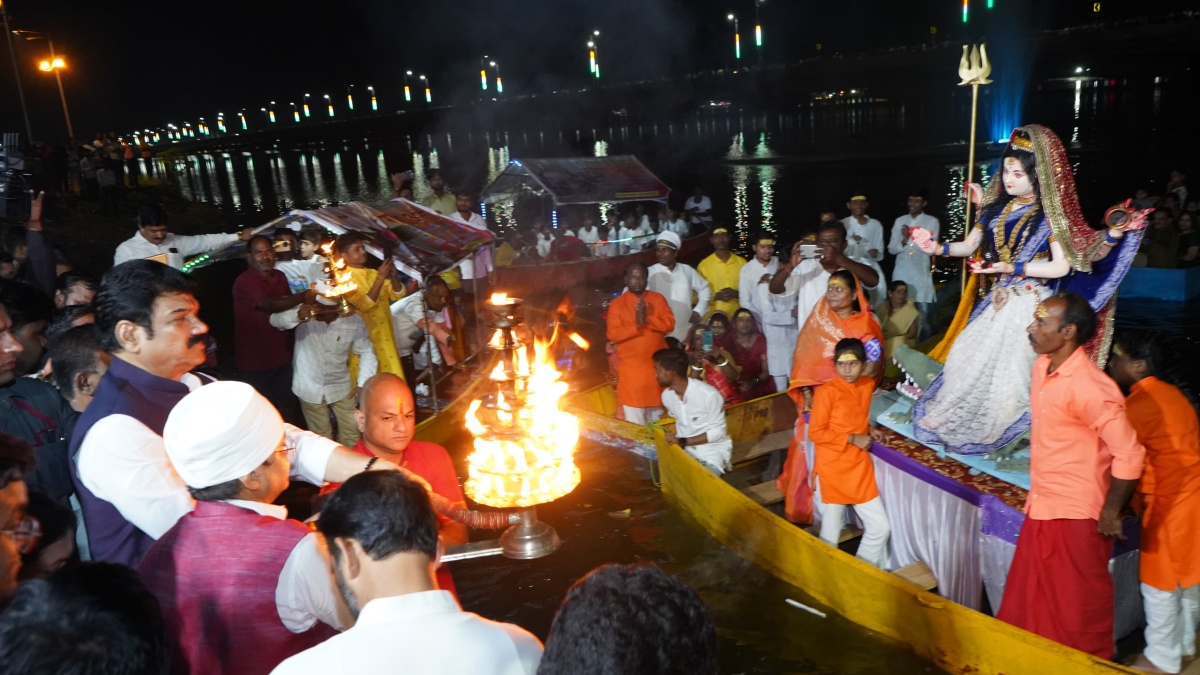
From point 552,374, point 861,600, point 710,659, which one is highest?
point 552,374

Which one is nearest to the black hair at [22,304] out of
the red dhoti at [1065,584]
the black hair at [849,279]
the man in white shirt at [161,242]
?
the man in white shirt at [161,242]

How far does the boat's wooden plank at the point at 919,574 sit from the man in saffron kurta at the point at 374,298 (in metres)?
4.47

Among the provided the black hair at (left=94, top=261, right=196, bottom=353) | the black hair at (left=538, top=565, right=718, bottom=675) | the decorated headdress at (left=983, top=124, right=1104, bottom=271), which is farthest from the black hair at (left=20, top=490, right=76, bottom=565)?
the decorated headdress at (left=983, top=124, right=1104, bottom=271)

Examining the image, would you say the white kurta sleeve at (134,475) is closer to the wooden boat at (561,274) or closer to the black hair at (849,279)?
the black hair at (849,279)

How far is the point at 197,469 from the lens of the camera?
2.35m

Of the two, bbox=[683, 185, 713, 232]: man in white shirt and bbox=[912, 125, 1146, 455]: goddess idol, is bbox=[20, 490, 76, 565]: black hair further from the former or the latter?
bbox=[683, 185, 713, 232]: man in white shirt

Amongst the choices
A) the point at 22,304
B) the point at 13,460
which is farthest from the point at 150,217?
the point at 13,460

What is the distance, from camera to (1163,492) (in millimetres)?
4258

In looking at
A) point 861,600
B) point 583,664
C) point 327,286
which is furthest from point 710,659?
point 327,286

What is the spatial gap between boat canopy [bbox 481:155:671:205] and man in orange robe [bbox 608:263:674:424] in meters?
7.64

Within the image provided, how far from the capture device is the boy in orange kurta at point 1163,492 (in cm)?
417

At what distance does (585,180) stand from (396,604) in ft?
46.9

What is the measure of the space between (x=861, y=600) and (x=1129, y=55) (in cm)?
6693

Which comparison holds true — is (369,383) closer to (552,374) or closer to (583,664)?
(552,374)
